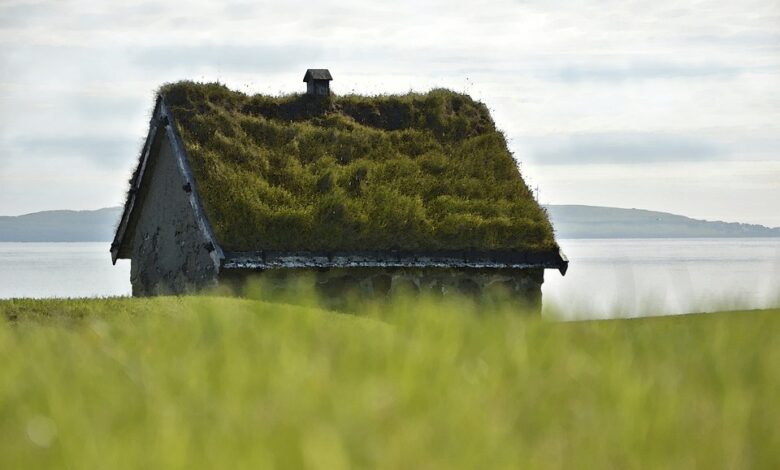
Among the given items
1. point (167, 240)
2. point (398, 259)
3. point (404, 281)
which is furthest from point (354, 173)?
point (167, 240)

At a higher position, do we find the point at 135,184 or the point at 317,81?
the point at 317,81

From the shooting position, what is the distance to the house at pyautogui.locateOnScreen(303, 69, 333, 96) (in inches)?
750

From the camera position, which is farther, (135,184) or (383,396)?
(135,184)

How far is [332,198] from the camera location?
16.3 m

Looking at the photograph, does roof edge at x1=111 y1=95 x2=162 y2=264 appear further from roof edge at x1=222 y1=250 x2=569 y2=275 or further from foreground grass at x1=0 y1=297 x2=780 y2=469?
foreground grass at x1=0 y1=297 x2=780 y2=469

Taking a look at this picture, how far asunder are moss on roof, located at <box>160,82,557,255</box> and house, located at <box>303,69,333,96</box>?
201 mm

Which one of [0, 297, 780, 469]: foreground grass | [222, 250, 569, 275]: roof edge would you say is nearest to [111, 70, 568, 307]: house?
[222, 250, 569, 275]: roof edge

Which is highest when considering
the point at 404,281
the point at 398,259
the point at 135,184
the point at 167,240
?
the point at 135,184

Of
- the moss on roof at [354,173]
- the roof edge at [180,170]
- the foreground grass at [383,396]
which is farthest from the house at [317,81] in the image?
the foreground grass at [383,396]

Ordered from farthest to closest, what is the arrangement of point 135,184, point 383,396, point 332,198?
1. point 135,184
2. point 332,198
3. point 383,396

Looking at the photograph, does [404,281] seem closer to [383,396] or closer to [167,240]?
[167,240]

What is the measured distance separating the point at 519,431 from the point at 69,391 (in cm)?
231

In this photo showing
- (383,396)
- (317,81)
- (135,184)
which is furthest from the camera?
(317,81)

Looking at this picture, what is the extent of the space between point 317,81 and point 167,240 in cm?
450
